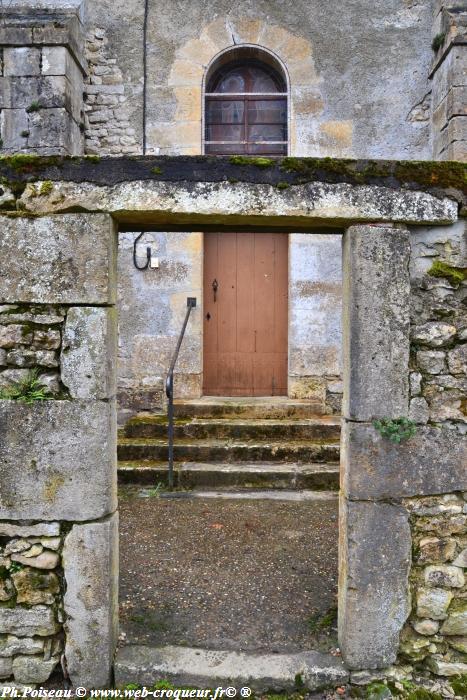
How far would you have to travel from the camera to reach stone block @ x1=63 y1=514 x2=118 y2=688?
2631 millimetres

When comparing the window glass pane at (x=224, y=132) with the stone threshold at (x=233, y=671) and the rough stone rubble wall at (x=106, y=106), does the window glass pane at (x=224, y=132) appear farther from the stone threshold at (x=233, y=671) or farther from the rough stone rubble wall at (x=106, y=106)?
the stone threshold at (x=233, y=671)

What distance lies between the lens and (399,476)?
2.67 m

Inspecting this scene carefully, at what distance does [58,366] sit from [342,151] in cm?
486

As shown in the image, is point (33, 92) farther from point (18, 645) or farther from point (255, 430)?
point (18, 645)

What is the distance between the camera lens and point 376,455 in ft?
8.75

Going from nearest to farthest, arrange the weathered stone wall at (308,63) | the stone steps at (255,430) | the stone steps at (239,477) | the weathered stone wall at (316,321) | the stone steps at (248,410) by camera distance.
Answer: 1. the stone steps at (239,477)
2. the stone steps at (255,430)
3. the stone steps at (248,410)
4. the weathered stone wall at (308,63)
5. the weathered stone wall at (316,321)

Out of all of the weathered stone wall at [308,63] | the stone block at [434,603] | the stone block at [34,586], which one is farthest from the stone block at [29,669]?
the weathered stone wall at [308,63]

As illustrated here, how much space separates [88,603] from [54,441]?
→ 769 mm

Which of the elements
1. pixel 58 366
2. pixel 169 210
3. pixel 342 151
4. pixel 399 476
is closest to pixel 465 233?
pixel 399 476

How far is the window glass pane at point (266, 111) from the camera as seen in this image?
263 inches

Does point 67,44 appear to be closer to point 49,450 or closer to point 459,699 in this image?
point 49,450

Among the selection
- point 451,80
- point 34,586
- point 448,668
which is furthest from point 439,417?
point 451,80

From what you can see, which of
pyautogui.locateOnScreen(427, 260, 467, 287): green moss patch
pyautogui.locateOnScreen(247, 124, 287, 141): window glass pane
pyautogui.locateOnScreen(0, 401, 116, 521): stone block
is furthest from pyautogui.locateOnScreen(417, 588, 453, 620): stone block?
pyautogui.locateOnScreen(247, 124, 287, 141): window glass pane

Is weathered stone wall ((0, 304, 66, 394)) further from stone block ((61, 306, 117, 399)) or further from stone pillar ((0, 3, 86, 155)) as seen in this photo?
stone pillar ((0, 3, 86, 155))
